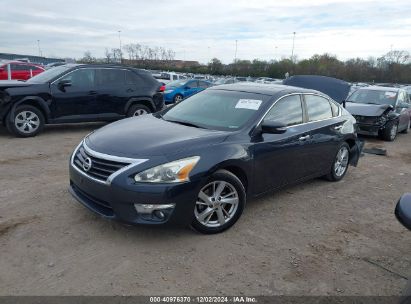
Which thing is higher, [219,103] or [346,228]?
[219,103]

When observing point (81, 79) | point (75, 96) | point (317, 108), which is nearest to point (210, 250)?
point (317, 108)

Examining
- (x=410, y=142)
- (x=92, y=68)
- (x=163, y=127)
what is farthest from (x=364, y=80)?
(x=163, y=127)

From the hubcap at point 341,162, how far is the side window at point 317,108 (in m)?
0.74

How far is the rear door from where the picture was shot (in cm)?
518

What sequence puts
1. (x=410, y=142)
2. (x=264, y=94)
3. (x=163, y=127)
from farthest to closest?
(x=410, y=142), (x=264, y=94), (x=163, y=127)

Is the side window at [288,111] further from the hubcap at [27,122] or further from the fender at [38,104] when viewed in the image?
the hubcap at [27,122]

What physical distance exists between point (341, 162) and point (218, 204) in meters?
3.18

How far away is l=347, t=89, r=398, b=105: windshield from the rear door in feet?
20.2

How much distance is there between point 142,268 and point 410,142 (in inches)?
398

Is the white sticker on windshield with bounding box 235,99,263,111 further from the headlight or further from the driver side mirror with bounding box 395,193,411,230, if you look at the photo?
the driver side mirror with bounding box 395,193,411,230

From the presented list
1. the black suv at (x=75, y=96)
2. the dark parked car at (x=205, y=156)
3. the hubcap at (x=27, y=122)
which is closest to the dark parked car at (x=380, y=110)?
the dark parked car at (x=205, y=156)

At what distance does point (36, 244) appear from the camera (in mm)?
3523

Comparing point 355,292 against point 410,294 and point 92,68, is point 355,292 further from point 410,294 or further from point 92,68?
point 92,68

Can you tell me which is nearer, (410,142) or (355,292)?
(355,292)
